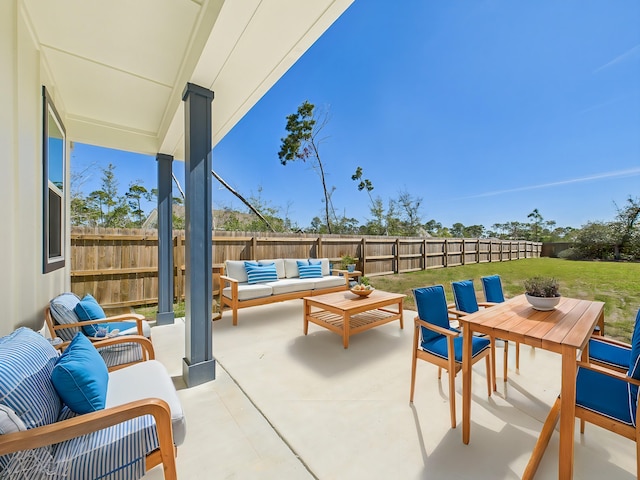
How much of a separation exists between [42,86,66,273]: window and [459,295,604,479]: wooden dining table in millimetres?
3392

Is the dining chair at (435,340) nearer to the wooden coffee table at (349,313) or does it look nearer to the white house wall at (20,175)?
the wooden coffee table at (349,313)

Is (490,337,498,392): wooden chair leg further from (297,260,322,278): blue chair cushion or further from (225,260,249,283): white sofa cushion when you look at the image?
(225,260,249,283): white sofa cushion

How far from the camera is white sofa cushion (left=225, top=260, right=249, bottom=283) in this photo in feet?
15.2

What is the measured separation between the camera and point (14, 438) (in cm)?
84

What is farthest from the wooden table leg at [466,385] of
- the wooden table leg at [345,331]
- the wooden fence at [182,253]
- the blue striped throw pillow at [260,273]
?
the wooden fence at [182,253]

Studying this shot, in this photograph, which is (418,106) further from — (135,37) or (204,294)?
(204,294)

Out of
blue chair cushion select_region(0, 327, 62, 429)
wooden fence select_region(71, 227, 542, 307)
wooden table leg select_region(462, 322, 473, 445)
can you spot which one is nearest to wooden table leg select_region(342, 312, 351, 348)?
wooden table leg select_region(462, 322, 473, 445)

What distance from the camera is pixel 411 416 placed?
184 centimetres

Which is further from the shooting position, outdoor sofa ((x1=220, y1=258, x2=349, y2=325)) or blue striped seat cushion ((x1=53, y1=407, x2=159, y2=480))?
outdoor sofa ((x1=220, y1=258, x2=349, y2=325))

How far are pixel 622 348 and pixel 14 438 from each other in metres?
3.32

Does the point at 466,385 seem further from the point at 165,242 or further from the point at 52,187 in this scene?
the point at 165,242

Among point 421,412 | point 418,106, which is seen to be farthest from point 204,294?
point 418,106

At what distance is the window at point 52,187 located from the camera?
216 cm

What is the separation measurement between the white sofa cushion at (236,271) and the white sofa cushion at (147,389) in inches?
114
